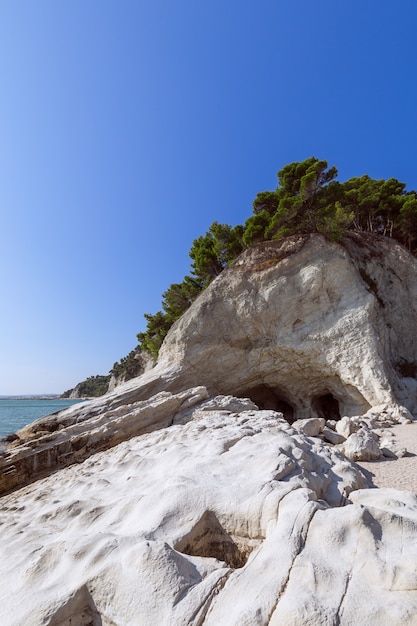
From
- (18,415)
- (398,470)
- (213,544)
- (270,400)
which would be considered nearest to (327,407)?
(270,400)

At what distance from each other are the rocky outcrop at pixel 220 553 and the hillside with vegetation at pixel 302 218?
55.1ft

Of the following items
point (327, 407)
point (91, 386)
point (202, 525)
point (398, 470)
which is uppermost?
point (91, 386)

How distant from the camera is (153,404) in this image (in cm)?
1141

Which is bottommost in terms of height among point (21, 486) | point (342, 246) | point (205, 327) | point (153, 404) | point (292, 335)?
point (21, 486)

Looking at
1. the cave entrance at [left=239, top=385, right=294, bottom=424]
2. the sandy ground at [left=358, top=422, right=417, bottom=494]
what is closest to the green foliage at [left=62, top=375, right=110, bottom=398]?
the cave entrance at [left=239, top=385, right=294, bottom=424]

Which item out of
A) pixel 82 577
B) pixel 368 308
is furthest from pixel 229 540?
pixel 368 308

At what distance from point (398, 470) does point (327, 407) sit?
14.1m

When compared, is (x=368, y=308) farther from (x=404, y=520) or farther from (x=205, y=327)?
(x=404, y=520)

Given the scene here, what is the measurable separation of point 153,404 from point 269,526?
29.2ft

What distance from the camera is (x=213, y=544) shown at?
3266 millimetres

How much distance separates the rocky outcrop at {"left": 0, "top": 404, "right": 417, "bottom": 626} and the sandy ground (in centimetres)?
185

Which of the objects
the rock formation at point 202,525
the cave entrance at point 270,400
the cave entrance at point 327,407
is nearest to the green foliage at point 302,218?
the cave entrance at point 270,400

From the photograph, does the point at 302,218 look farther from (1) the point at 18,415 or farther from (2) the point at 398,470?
(1) the point at 18,415

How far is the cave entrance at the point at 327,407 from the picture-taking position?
19178 mm
